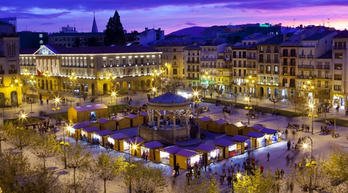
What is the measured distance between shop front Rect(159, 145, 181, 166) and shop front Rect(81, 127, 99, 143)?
1199cm

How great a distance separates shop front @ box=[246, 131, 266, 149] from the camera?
42.9m

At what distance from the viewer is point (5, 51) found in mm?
76312

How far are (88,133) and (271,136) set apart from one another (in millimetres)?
22146

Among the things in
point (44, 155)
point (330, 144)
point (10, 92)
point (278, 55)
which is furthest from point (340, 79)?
point (10, 92)

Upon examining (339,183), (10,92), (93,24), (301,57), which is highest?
(93,24)

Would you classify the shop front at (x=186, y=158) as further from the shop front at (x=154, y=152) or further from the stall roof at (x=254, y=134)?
the stall roof at (x=254, y=134)

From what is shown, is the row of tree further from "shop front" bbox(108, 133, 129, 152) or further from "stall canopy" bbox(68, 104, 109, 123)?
"stall canopy" bbox(68, 104, 109, 123)

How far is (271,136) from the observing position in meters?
44.8

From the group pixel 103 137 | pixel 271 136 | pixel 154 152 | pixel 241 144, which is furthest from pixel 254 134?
pixel 103 137

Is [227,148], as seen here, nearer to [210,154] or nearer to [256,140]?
[210,154]

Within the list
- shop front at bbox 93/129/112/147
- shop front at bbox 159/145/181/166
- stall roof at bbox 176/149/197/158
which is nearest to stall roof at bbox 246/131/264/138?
stall roof at bbox 176/149/197/158

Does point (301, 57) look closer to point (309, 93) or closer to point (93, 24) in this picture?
point (309, 93)

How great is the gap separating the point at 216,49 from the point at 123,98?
28.2 meters

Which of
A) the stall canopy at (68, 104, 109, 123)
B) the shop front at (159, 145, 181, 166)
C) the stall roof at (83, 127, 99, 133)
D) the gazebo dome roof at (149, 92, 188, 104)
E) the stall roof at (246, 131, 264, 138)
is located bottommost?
the shop front at (159, 145, 181, 166)
